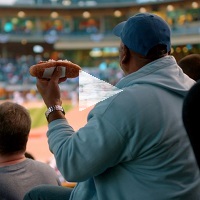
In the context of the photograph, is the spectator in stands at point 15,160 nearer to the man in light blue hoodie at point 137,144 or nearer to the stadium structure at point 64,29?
the man in light blue hoodie at point 137,144

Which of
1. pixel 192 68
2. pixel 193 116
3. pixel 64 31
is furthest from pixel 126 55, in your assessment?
pixel 64 31

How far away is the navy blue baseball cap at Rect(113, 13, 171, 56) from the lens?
0.99 m

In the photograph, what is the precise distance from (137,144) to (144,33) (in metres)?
0.26

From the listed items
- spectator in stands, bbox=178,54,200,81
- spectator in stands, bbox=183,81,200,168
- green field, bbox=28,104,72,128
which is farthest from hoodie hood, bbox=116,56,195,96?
green field, bbox=28,104,72,128

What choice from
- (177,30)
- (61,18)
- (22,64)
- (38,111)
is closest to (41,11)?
(61,18)

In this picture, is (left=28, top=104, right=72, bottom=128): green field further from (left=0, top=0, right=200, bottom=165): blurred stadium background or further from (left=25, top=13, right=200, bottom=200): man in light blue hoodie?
(left=25, top=13, right=200, bottom=200): man in light blue hoodie

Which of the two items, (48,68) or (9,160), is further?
(9,160)

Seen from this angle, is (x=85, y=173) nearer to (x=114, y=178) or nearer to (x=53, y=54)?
(x=114, y=178)

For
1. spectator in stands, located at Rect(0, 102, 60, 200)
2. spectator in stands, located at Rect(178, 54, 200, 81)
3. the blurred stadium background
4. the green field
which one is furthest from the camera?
the blurred stadium background

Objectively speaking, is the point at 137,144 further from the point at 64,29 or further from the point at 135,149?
the point at 64,29

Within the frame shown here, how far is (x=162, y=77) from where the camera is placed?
3.21 ft

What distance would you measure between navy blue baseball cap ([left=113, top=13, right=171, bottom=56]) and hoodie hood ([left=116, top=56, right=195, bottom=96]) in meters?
0.04

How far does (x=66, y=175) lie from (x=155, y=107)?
23 centimetres

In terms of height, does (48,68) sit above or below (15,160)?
above
